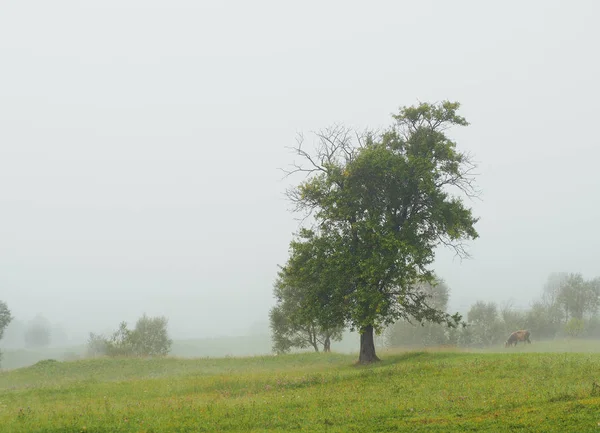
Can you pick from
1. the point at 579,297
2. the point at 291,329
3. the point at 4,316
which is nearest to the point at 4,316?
the point at 4,316

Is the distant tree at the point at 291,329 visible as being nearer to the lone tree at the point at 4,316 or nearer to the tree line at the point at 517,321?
the tree line at the point at 517,321

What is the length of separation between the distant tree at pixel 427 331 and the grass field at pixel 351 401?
169ft

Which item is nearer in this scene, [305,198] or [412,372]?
[412,372]

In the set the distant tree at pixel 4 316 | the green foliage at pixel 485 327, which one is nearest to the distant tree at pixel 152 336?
the distant tree at pixel 4 316

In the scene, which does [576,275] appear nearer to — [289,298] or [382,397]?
[289,298]

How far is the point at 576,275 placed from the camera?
3236 inches

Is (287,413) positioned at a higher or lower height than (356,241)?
lower

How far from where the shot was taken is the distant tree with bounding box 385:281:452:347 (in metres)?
77.6

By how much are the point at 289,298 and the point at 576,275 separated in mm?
64744

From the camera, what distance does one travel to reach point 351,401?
17875 mm

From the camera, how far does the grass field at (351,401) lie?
1338cm

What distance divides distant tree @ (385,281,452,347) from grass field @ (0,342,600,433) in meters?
51.4

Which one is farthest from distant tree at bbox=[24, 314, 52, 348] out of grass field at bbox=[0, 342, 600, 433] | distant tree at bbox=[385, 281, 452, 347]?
grass field at bbox=[0, 342, 600, 433]

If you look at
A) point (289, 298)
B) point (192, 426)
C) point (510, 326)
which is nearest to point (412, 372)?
point (192, 426)
